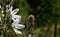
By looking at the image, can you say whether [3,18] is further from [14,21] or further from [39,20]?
[39,20]

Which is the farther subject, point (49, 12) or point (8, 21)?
point (49, 12)

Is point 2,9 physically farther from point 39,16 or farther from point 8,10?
point 39,16

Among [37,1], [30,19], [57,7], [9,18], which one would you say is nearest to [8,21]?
[9,18]

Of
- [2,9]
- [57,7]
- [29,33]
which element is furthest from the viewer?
[57,7]

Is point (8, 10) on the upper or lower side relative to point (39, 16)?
upper

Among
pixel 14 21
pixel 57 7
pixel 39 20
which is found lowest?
pixel 39 20

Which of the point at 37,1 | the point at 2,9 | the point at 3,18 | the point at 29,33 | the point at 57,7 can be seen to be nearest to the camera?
the point at 29,33

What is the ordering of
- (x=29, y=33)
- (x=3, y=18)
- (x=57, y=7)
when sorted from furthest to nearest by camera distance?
(x=57, y=7), (x=3, y=18), (x=29, y=33)

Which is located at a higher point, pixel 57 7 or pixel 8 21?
pixel 8 21

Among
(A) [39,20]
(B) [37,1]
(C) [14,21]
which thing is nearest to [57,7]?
(A) [39,20]
